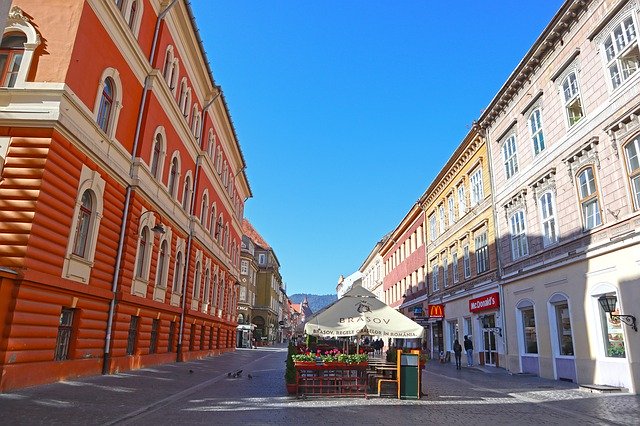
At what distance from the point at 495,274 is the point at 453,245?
7.29 meters

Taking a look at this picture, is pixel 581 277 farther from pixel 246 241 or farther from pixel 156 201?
pixel 246 241

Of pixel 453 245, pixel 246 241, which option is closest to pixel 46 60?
pixel 453 245

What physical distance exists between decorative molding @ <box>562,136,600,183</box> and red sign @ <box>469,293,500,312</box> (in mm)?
8000

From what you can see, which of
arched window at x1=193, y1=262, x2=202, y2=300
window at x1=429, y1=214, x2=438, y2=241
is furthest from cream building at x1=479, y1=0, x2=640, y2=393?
arched window at x1=193, y1=262, x2=202, y2=300

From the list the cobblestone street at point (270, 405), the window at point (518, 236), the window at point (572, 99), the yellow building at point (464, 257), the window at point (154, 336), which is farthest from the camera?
the yellow building at point (464, 257)

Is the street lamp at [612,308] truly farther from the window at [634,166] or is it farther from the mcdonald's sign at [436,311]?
the mcdonald's sign at [436,311]

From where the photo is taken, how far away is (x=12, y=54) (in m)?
12.4

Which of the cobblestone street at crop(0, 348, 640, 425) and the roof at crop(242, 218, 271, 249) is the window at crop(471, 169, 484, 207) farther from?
the roof at crop(242, 218, 271, 249)

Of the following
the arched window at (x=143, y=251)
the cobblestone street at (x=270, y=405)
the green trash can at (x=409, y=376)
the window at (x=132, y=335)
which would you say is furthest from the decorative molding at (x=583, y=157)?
the window at (x=132, y=335)

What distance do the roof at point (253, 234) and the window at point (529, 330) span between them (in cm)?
5724

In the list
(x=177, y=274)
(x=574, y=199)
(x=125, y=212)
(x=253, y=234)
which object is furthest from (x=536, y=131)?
(x=253, y=234)

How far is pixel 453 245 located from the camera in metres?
29.8

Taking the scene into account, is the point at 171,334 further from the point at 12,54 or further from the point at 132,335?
the point at 12,54

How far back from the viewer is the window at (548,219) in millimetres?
17497
